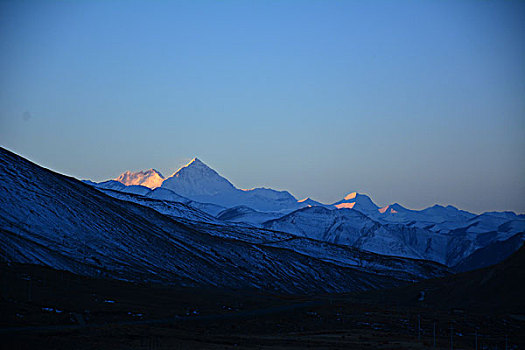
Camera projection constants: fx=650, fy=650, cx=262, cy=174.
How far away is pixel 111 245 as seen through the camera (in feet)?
506

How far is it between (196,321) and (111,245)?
258ft

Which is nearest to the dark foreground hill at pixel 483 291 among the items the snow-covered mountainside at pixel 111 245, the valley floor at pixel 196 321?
the valley floor at pixel 196 321

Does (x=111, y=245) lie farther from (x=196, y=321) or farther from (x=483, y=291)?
(x=483, y=291)

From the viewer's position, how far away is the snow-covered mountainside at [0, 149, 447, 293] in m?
136

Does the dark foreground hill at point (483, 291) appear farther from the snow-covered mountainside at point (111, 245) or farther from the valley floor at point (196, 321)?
the snow-covered mountainside at point (111, 245)

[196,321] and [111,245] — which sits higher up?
[111,245]

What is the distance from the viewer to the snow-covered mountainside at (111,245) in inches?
5335

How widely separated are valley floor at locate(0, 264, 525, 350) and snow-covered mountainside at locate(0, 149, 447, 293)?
2447 centimetres

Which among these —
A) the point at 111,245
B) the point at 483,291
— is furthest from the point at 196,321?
the point at 111,245

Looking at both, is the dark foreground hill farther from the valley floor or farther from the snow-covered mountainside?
the snow-covered mountainside

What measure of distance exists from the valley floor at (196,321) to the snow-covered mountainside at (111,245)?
2447cm

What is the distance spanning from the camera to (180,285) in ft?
445

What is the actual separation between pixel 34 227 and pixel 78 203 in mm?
23537

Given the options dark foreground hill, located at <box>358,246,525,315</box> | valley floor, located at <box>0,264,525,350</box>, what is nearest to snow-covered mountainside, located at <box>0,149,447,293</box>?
valley floor, located at <box>0,264,525,350</box>
